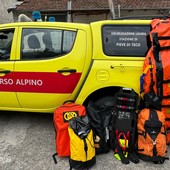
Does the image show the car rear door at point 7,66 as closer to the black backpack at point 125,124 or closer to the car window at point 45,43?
the car window at point 45,43

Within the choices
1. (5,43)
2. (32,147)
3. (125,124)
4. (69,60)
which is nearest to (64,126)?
(32,147)

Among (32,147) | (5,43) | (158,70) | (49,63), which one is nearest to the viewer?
(158,70)

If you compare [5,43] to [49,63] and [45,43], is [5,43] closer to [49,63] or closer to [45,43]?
[45,43]

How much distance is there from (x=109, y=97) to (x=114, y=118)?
43 centimetres

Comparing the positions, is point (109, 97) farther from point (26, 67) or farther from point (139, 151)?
point (26, 67)

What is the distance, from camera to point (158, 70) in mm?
3014

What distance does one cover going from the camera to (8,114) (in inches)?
175

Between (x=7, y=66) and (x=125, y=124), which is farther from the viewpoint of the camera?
(x=7, y=66)

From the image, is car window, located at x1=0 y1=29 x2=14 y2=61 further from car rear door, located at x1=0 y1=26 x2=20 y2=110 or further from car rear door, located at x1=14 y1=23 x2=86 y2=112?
car rear door, located at x1=14 y1=23 x2=86 y2=112

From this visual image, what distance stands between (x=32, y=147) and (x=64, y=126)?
2.20 feet

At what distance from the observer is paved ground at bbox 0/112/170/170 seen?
297 centimetres

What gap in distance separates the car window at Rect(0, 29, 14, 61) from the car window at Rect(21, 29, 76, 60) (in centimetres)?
21

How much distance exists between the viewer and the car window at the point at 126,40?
338 centimetres

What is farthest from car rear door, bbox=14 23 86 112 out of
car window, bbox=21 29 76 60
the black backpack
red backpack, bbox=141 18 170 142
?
red backpack, bbox=141 18 170 142
